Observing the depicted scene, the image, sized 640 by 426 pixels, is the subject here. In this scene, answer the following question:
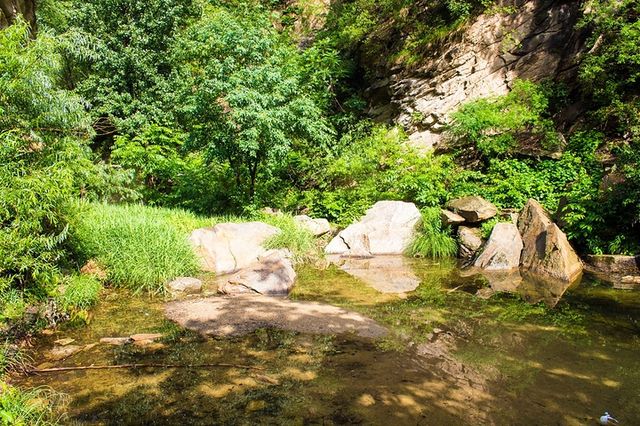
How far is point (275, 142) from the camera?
11.4 meters

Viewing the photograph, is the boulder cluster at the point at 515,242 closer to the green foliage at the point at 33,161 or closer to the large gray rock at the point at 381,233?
the large gray rock at the point at 381,233

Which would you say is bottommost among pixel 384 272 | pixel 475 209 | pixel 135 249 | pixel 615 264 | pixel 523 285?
pixel 384 272

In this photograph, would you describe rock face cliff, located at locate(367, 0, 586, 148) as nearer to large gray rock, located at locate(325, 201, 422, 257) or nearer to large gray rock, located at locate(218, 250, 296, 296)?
large gray rock, located at locate(325, 201, 422, 257)

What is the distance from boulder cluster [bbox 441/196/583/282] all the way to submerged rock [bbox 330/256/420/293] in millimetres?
1643

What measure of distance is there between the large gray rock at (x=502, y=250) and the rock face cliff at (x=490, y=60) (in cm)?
515

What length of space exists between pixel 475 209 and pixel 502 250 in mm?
1478

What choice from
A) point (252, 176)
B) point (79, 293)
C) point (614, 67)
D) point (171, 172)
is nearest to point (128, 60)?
point (171, 172)

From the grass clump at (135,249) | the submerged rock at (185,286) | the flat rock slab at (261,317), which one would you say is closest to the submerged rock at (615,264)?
the flat rock slab at (261,317)

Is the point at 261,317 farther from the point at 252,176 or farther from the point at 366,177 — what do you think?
the point at 366,177

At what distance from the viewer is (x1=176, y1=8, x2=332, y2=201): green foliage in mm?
10789

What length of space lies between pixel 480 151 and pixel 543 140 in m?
1.70

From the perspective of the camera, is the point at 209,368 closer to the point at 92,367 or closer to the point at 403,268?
the point at 92,367

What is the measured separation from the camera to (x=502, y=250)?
379 inches

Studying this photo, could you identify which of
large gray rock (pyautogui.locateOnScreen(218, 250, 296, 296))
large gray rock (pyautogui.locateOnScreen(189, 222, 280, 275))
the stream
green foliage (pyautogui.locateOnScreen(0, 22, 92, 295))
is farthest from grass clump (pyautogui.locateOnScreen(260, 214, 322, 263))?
green foliage (pyautogui.locateOnScreen(0, 22, 92, 295))
